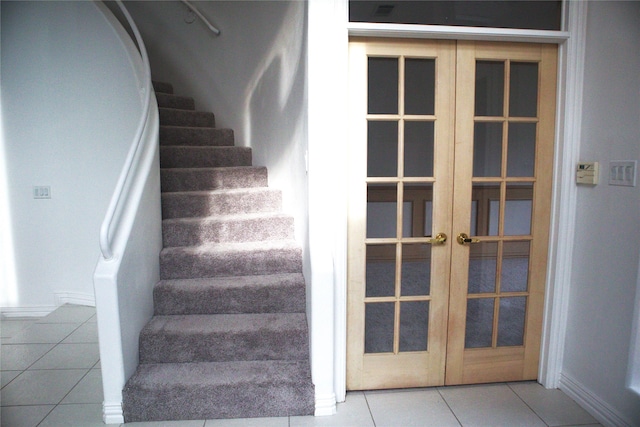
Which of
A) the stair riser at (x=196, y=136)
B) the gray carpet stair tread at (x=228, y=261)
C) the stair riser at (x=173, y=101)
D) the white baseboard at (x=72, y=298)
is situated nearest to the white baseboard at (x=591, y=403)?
the gray carpet stair tread at (x=228, y=261)

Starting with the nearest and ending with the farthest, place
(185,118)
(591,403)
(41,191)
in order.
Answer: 1. (591,403)
2. (41,191)
3. (185,118)

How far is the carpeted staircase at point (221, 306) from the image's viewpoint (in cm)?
221

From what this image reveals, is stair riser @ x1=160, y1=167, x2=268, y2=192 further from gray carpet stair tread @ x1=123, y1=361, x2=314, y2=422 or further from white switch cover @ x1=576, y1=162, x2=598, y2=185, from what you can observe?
white switch cover @ x1=576, y1=162, x2=598, y2=185

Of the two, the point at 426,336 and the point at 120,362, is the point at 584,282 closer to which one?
the point at 426,336

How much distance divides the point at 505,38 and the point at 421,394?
2.05m

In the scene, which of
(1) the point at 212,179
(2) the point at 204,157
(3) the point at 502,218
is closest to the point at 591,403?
(3) the point at 502,218

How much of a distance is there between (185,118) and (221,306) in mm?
2166

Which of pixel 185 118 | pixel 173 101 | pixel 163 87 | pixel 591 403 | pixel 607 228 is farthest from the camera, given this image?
pixel 163 87

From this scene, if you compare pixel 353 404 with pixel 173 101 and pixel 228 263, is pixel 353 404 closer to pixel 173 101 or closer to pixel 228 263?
pixel 228 263

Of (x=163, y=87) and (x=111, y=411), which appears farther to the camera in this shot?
(x=163, y=87)

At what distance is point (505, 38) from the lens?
228cm

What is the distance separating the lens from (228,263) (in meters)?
2.82

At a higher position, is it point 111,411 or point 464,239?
point 464,239

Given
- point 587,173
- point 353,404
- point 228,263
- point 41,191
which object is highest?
point 587,173
